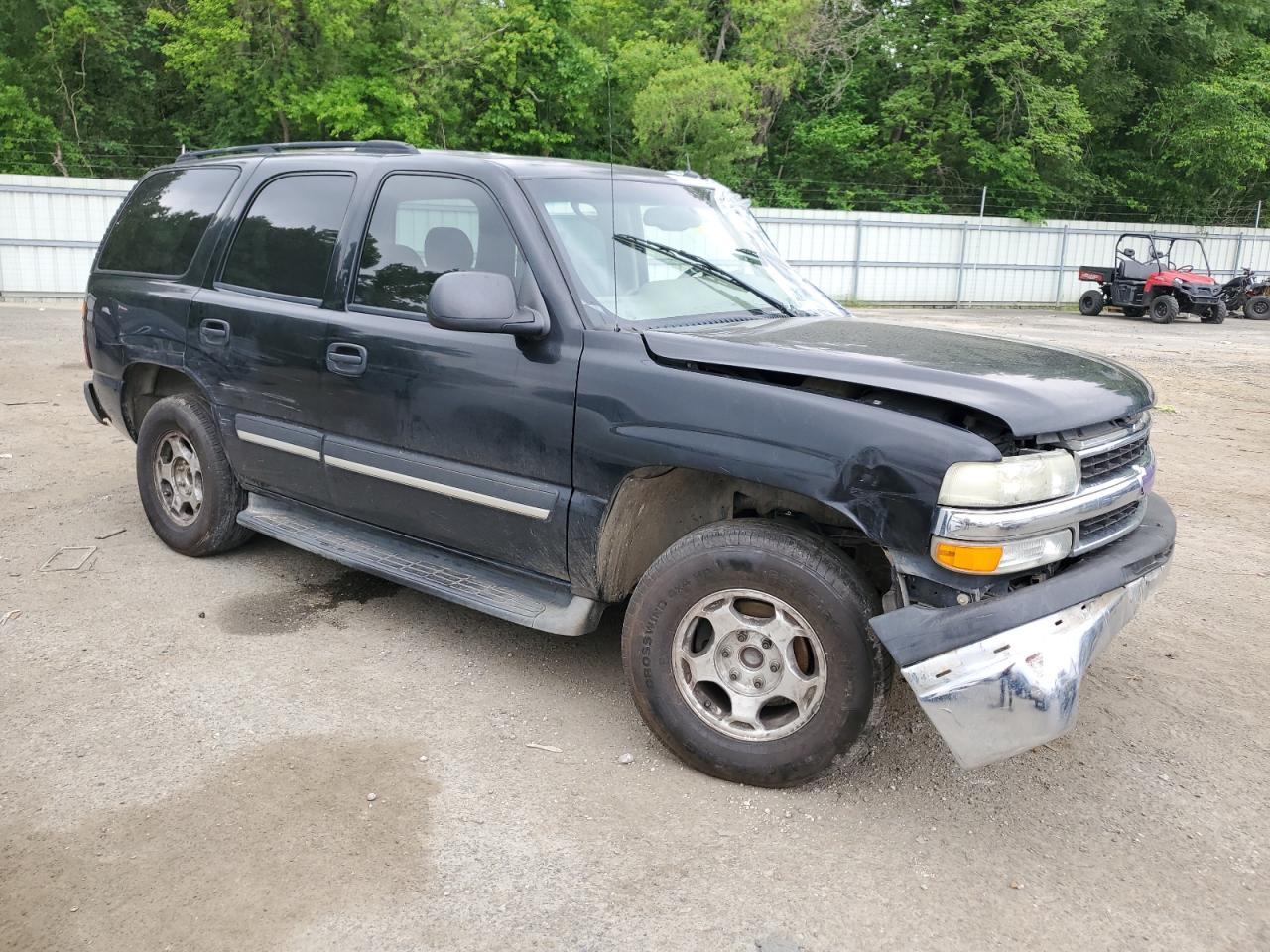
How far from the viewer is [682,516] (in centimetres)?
370

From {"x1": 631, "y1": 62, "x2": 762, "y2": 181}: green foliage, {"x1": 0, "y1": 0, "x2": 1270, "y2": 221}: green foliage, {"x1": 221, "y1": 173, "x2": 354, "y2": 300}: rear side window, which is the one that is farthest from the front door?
{"x1": 631, "y1": 62, "x2": 762, "y2": 181}: green foliage

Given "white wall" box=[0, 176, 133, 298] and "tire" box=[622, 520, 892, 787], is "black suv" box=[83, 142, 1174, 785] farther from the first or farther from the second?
"white wall" box=[0, 176, 133, 298]

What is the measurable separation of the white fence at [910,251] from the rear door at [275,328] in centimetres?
1795

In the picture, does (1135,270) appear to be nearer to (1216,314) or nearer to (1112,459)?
(1216,314)

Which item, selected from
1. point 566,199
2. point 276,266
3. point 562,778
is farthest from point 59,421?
point 562,778

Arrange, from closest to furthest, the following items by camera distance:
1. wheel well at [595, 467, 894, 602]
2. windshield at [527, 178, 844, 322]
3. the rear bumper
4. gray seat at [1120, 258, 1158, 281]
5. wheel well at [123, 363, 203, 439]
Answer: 1. wheel well at [595, 467, 894, 602]
2. windshield at [527, 178, 844, 322]
3. wheel well at [123, 363, 203, 439]
4. the rear bumper
5. gray seat at [1120, 258, 1158, 281]

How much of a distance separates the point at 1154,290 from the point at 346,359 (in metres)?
22.7

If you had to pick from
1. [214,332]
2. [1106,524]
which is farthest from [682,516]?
[214,332]

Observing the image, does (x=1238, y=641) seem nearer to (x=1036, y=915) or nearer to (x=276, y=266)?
(x=1036, y=915)

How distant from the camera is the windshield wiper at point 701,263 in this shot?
12.9 feet

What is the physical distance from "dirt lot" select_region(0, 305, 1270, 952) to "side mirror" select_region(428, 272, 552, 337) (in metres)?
1.38

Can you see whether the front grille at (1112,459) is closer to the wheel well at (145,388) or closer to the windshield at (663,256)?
the windshield at (663,256)

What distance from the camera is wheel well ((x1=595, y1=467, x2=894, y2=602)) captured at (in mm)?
3328

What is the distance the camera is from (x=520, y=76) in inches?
1008
